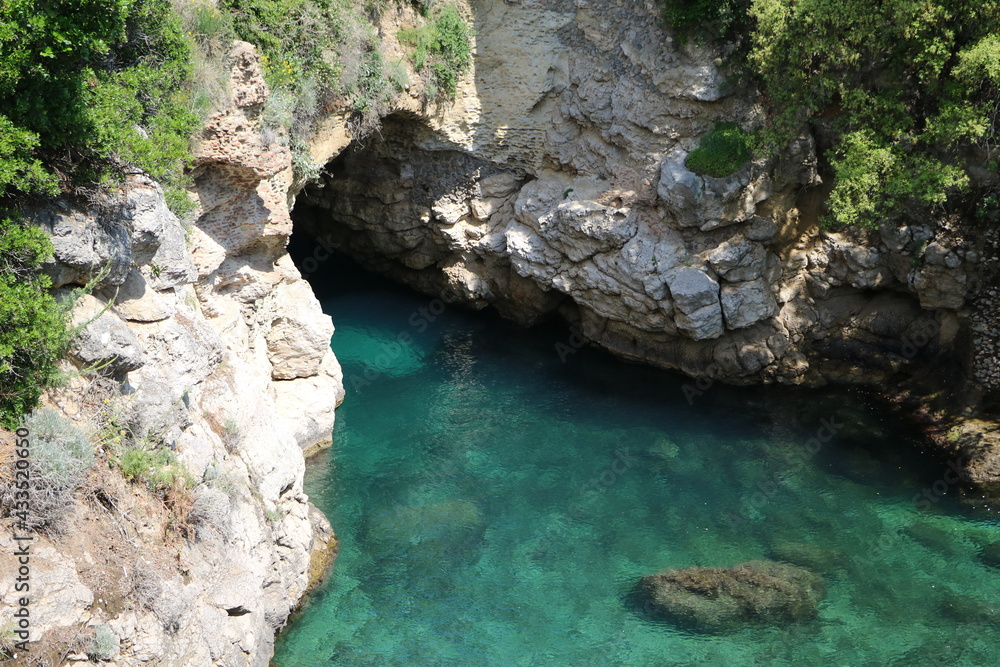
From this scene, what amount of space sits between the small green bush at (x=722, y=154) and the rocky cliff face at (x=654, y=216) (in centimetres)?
22

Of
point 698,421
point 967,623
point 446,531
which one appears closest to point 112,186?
point 446,531

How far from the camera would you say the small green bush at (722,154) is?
1819 centimetres

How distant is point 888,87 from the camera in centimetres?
1608

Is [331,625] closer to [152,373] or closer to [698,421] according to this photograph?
[152,373]

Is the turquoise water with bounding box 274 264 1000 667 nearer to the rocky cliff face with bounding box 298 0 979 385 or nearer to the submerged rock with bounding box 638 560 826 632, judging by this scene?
the submerged rock with bounding box 638 560 826 632

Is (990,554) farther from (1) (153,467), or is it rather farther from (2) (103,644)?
(2) (103,644)

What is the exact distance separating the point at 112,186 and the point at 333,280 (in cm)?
1522

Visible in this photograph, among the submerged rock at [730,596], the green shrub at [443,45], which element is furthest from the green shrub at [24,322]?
the green shrub at [443,45]

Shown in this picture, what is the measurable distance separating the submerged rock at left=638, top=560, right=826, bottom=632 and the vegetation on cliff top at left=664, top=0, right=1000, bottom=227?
6992mm

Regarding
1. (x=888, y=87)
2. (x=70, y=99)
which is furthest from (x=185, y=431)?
(x=888, y=87)

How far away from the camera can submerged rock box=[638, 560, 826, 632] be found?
13.2m

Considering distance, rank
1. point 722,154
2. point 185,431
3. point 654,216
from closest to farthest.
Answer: point 185,431 < point 722,154 < point 654,216

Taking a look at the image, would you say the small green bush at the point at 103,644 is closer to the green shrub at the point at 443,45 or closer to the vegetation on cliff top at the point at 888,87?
the vegetation on cliff top at the point at 888,87

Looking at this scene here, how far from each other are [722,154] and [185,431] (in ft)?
41.9
